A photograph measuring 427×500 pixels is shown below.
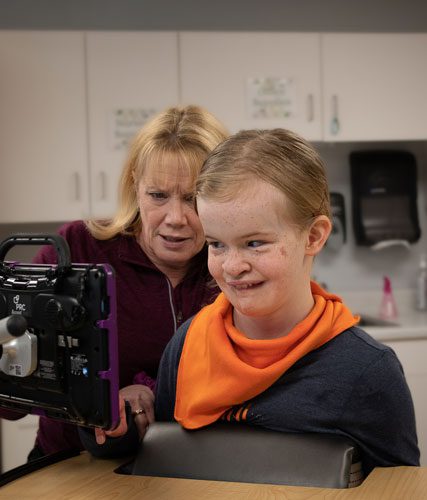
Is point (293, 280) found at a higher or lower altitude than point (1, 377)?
higher

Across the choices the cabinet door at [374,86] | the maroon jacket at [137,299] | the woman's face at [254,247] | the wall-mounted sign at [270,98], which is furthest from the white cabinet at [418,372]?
the woman's face at [254,247]

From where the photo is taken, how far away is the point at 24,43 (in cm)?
310

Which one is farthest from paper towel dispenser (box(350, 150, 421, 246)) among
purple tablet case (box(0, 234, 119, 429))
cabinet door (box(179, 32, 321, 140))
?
purple tablet case (box(0, 234, 119, 429))

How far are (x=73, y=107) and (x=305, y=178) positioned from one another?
2185 mm

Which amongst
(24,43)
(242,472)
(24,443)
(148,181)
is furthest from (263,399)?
(24,43)

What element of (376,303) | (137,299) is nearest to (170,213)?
(137,299)

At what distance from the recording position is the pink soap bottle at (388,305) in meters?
3.47

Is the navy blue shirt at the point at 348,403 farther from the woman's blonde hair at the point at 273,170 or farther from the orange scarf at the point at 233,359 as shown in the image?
the woman's blonde hair at the point at 273,170

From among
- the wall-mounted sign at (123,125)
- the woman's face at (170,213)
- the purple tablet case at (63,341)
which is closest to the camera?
the purple tablet case at (63,341)

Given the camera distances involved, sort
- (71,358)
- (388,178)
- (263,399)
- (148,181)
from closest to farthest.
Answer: (71,358)
(263,399)
(148,181)
(388,178)

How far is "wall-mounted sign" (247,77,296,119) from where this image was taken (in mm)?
3209

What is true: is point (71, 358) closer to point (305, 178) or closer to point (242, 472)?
point (242, 472)

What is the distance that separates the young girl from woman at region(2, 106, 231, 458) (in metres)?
0.27

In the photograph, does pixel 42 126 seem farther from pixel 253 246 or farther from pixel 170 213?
pixel 253 246
